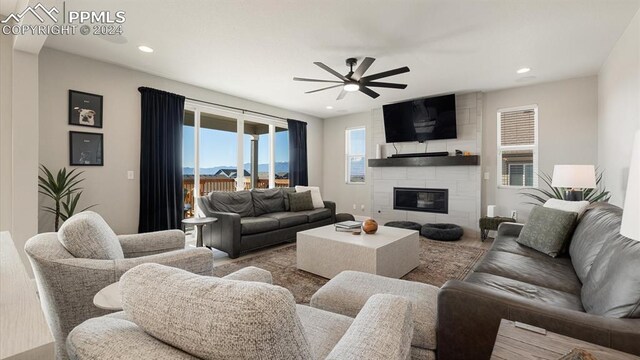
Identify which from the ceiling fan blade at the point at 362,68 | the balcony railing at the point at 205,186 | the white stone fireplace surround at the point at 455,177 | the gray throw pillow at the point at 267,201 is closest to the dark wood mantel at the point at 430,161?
the white stone fireplace surround at the point at 455,177

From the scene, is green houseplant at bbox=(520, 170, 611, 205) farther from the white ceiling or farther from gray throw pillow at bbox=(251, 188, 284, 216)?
gray throw pillow at bbox=(251, 188, 284, 216)

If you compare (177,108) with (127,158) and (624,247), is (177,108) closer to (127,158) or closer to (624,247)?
(127,158)

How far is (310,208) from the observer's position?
512cm

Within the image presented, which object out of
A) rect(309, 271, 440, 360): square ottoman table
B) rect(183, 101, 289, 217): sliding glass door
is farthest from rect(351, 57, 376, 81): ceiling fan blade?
rect(183, 101, 289, 217): sliding glass door

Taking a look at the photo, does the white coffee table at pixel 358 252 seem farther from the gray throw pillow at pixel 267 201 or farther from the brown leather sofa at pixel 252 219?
the gray throw pillow at pixel 267 201

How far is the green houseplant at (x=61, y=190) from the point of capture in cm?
316

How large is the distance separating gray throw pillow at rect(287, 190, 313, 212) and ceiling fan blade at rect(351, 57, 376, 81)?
2.47m

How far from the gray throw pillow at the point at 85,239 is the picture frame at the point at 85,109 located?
2.75 m

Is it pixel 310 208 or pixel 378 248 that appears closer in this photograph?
pixel 378 248

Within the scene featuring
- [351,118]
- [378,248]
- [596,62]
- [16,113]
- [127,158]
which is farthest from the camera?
[351,118]

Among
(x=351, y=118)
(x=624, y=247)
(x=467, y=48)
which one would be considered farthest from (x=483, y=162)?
(x=624, y=247)

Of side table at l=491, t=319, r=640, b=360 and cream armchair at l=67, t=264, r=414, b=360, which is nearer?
cream armchair at l=67, t=264, r=414, b=360

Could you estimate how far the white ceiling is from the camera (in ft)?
8.14

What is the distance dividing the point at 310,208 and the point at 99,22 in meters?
3.76
